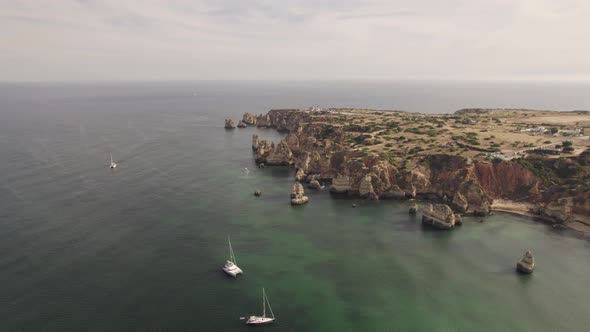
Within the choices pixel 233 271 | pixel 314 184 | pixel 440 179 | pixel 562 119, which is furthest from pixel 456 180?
pixel 562 119

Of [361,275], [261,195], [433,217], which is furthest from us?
[261,195]

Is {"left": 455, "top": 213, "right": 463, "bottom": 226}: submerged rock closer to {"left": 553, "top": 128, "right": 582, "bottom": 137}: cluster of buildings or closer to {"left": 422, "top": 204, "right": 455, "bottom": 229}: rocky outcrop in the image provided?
{"left": 422, "top": 204, "right": 455, "bottom": 229}: rocky outcrop

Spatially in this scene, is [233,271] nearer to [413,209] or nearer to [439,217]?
[439,217]

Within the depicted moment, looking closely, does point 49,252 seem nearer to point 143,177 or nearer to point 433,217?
point 143,177

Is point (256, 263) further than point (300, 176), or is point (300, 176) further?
point (300, 176)

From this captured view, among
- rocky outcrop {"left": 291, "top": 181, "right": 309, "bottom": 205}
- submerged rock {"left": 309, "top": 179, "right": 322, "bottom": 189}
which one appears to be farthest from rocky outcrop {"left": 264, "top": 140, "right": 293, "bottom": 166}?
rocky outcrop {"left": 291, "top": 181, "right": 309, "bottom": 205}

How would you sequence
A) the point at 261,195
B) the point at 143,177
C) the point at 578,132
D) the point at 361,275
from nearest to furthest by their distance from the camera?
1. the point at 361,275
2. the point at 261,195
3. the point at 143,177
4. the point at 578,132

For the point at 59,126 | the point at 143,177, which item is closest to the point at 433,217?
the point at 143,177

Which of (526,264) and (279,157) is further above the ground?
(279,157)

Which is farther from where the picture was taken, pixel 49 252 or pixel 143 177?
pixel 143 177
